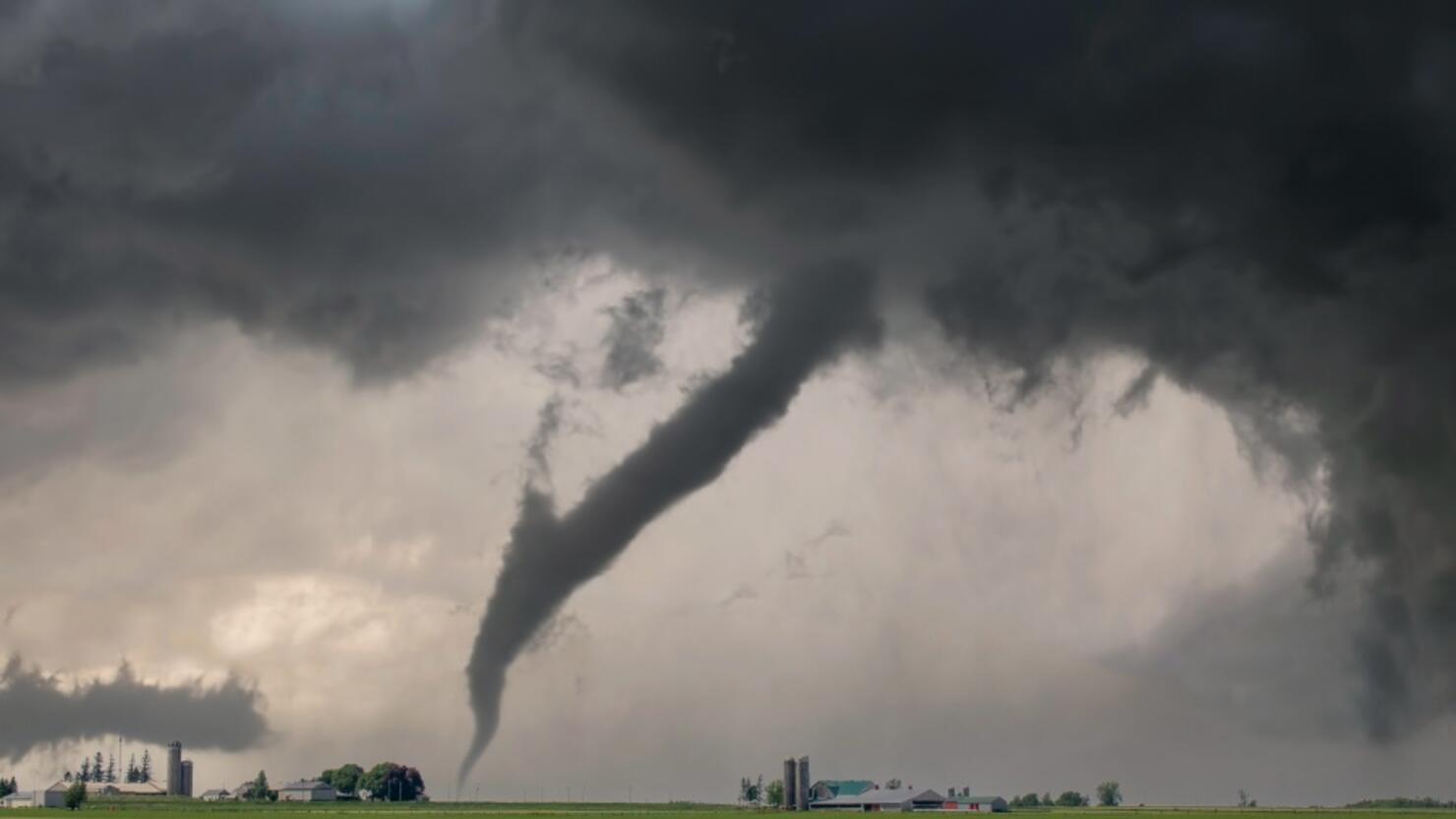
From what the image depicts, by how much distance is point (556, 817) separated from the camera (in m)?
195

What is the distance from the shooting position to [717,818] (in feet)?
648

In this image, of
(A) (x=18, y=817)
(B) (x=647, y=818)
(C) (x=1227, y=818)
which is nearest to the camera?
(C) (x=1227, y=818)

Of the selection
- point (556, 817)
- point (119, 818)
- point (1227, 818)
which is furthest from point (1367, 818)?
point (119, 818)

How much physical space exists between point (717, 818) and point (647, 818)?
32.4 ft

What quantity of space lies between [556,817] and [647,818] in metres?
12.8

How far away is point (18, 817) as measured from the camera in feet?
611

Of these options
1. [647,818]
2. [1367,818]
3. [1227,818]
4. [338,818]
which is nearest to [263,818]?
[338,818]

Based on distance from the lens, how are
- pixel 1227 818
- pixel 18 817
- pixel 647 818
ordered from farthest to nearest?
pixel 647 818
pixel 18 817
pixel 1227 818

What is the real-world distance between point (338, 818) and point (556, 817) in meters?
29.8

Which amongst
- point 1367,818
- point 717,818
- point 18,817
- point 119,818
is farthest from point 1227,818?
point 18,817

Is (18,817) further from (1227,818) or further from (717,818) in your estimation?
(1227,818)

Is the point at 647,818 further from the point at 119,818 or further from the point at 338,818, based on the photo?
the point at 119,818

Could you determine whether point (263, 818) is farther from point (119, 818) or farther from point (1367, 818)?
point (1367, 818)

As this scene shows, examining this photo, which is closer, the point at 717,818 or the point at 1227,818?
the point at 1227,818
